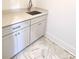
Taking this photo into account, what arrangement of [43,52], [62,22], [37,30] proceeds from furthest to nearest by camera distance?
[37,30] < [62,22] < [43,52]

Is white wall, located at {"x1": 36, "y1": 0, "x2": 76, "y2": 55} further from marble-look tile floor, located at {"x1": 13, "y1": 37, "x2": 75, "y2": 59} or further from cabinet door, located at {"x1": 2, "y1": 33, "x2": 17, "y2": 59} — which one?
cabinet door, located at {"x1": 2, "y1": 33, "x2": 17, "y2": 59}

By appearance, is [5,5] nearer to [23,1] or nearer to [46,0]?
[23,1]

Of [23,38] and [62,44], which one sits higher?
[23,38]

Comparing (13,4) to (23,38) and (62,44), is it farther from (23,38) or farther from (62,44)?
(62,44)

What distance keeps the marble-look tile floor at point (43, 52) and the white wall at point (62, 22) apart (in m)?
0.18

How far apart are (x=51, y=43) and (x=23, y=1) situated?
1.46m

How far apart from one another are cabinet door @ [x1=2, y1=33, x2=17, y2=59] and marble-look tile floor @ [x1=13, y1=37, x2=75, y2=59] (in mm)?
231

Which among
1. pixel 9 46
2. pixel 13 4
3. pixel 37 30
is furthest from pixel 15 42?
pixel 13 4

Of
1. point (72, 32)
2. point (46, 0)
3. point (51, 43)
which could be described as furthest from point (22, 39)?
point (46, 0)

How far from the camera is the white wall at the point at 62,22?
265cm

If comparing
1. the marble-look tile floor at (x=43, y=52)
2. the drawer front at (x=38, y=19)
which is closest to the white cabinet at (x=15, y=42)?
the marble-look tile floor at (x=43, y=52)

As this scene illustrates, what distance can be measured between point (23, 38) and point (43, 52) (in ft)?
1.97

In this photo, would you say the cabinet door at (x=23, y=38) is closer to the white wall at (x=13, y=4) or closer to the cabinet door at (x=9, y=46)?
the cabinet door at (x=9, y=46)

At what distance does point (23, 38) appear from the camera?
2.61 meters
